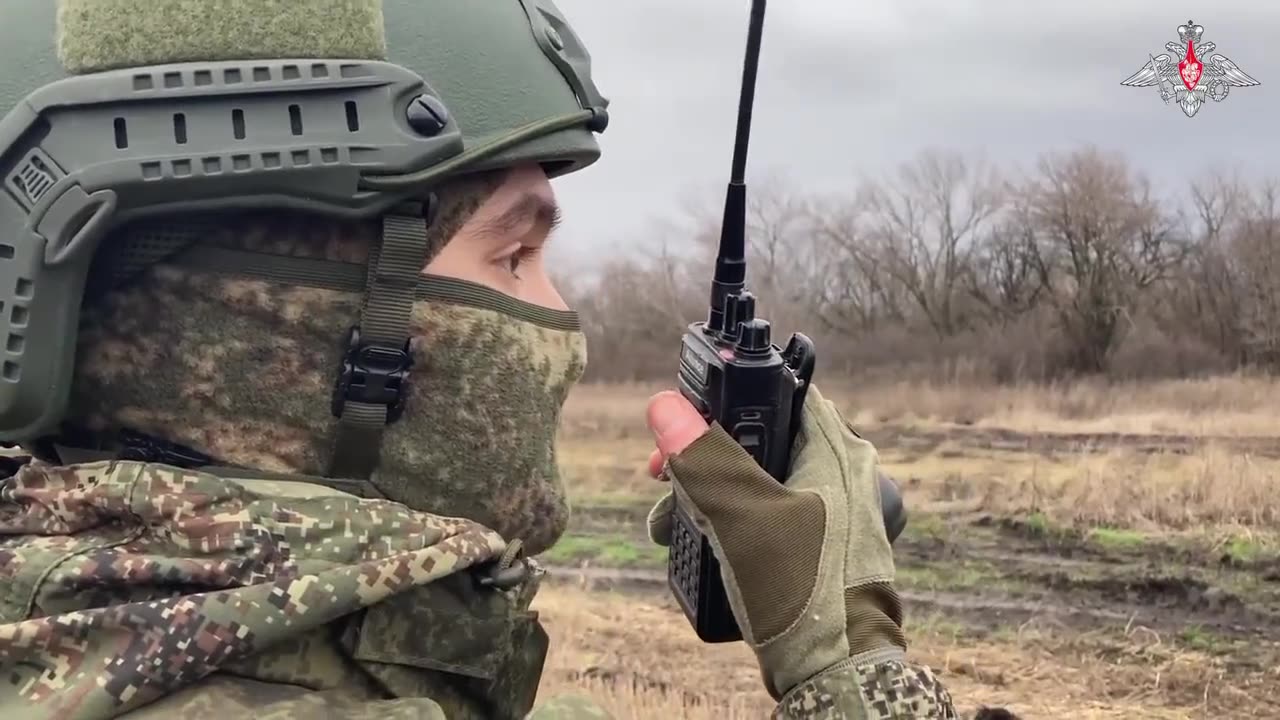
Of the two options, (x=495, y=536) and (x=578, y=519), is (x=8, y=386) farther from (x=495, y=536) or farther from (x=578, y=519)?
(x=578, y=519)

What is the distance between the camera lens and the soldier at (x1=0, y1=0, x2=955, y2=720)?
1.52 meters

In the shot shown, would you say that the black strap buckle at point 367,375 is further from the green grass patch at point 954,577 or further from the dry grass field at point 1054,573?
the green grass patch at point 954,577

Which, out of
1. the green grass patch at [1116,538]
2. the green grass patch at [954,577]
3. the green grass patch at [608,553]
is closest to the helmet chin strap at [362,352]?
the green grass patch at [954,577]

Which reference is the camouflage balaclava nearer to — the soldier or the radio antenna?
the soldier

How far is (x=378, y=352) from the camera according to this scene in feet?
5.75

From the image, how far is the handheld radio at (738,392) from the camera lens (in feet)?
6.63

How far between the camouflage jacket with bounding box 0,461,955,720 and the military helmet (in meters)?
0.19

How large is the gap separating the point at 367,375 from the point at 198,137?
16.5 inches

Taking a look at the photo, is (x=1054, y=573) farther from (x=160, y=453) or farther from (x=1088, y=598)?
(x=160, y=453)

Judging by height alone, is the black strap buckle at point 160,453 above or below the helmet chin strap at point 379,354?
below

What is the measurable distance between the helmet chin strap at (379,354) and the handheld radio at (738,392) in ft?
1.86

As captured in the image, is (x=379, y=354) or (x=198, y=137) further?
(x=379, y=354)

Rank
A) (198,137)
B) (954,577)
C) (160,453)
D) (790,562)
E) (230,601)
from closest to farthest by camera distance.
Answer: (230,601) → (198,137) → (160,453) → (790,562) → (954,577)

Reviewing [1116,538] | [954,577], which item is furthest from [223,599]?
[1116,538]
